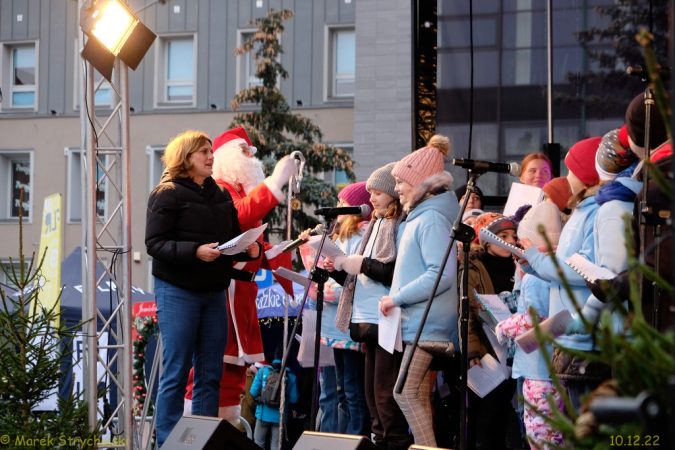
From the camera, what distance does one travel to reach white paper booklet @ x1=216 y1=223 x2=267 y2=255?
166 inches

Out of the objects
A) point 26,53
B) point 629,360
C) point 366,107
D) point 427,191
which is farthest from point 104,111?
point 629,360

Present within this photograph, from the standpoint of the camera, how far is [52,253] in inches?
255

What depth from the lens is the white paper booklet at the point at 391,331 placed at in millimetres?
4340

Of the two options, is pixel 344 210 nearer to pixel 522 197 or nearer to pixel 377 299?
pixel 377 299

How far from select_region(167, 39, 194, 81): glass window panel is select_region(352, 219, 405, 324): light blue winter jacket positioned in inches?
577

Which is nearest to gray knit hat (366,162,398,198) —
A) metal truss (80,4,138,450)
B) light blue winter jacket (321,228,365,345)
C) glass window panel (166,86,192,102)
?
light blue winter jacket (321,228,365,345)

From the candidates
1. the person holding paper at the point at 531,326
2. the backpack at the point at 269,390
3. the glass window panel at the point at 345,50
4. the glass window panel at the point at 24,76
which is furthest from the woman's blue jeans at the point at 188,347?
the glass window panel at the point at 24,76

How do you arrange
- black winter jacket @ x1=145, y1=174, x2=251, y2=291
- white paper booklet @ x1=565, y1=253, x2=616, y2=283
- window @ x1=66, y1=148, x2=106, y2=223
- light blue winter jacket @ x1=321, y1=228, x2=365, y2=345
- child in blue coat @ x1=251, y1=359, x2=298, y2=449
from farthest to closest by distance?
window @ x1=66, y1=148, x2=106, y2=223 < child in blue coat @ x1=251, y1=359, x2=298, y2=449 < light blue winter jacket @ x1=321, y1=228, x2=365, y2=345 < black winter jacket @ x1=145, y1=174, x2=251, y2=291 < white paper booklet @ x1=565, y1=253, x2=616, y2=283

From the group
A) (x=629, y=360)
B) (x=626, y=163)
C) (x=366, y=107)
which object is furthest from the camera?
(x=366, y=107)

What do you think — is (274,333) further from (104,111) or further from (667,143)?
(104,111)

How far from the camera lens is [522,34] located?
22.3ft

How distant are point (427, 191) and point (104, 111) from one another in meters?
15.8

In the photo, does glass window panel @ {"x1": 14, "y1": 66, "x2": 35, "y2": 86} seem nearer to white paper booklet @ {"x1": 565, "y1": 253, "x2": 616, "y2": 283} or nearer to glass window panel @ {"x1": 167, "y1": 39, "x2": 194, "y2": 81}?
glass window panel @ {"x1": 167, "y1": 39, "x2": 194, "y2": 81}

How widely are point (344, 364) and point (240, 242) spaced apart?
4.65 feet
